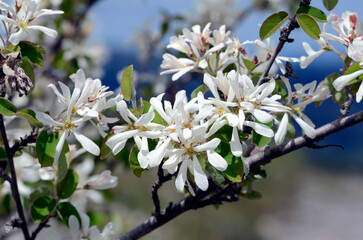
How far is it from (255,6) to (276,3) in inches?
5.2

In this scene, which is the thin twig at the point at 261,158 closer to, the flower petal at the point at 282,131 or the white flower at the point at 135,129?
the flower petal at the point at 282,131

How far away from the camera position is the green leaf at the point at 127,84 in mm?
727

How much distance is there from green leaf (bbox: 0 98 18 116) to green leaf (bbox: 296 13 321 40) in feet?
1.76

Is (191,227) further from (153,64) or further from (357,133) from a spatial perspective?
(357,133)

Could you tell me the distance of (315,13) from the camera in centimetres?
71

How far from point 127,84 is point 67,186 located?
0.33 metres

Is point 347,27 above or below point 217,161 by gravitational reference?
above

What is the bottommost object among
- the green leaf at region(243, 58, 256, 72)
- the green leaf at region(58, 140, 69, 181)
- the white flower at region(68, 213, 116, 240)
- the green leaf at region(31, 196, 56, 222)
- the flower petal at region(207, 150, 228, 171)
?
the white flower at region(68, 213, 116, 240)

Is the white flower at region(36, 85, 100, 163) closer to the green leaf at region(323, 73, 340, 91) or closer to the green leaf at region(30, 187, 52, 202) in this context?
the green leaf at region(30, 187, 52, 202)

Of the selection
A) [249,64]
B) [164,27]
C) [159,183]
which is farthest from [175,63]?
[164,27]

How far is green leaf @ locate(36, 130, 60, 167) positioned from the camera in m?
0.72

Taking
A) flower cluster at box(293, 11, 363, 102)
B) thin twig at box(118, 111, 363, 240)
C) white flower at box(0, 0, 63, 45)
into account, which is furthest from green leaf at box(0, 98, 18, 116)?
flower cluster at box(293, 11, 363, 102)

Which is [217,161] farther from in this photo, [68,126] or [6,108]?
[6,108]

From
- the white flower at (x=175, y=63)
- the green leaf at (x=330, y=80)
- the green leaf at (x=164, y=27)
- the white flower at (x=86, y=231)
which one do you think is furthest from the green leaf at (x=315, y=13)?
the green leaf at (x=164, y=27)
